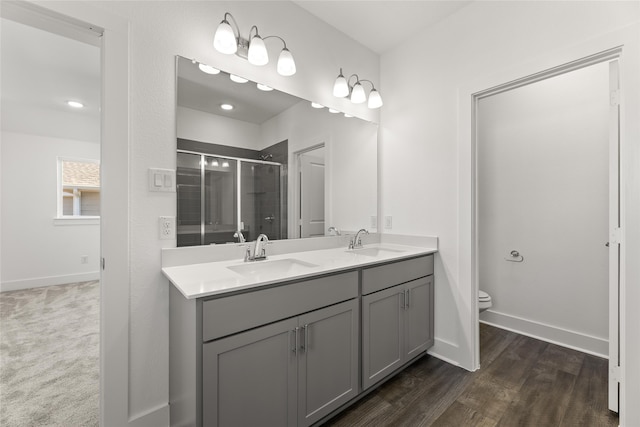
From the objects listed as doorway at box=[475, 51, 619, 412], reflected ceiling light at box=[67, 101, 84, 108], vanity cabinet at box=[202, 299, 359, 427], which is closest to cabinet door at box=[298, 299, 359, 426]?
vanity cabinet at box=[202, 299, 359, 427]

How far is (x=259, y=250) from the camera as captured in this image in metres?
1.77

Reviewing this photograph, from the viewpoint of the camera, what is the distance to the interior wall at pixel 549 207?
7.30 feet

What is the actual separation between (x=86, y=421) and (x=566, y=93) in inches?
160

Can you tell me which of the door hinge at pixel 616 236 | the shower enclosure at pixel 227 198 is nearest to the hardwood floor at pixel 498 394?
the door hinge at pixel 616 236

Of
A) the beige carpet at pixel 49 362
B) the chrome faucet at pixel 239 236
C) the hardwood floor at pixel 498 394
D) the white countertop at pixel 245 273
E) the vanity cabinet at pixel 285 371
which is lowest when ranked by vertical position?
the hardwood floor at pixel 498 394

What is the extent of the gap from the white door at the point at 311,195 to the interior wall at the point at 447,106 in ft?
2.30

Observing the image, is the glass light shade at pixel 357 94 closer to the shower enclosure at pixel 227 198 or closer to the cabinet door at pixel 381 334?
the shower enclosure at pixel 227 198

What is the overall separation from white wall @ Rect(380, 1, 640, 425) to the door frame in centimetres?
198

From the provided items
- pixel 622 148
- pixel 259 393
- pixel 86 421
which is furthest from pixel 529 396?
pixel 86 421

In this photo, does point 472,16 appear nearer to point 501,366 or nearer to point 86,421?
point 501,366

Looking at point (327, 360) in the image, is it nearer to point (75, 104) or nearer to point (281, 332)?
point (281, 332)

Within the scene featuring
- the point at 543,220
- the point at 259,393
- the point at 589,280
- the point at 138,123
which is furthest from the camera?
the point at 543,220

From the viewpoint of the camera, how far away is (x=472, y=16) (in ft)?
6.64

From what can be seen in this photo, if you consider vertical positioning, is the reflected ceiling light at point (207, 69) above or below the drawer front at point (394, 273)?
above
